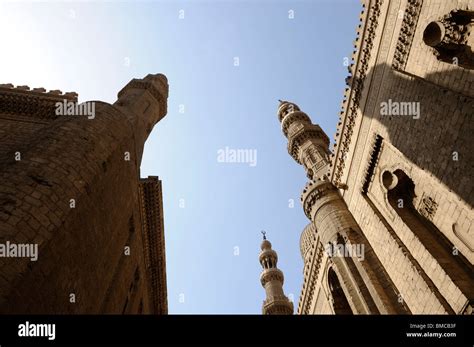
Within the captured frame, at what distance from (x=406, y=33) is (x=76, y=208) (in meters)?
10.8

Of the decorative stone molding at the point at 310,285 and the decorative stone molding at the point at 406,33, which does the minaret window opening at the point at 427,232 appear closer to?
the decorative stone molding at the point at 406,33

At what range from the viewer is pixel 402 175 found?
1181cm

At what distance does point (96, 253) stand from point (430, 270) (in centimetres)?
909

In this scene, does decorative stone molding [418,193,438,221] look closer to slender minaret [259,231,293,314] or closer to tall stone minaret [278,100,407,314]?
tall stone minaret [278,100,407,314]

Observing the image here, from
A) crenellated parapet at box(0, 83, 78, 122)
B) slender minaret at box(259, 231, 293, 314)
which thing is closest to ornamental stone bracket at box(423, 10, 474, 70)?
crenellated parapet at box(0, 83, 78, 122)

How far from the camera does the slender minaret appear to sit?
31062 millimetres

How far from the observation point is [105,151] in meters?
10.3

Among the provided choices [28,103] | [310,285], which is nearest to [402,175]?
[310,285]

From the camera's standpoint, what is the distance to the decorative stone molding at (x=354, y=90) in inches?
533

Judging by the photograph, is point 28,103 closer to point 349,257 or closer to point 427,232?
point 349,257

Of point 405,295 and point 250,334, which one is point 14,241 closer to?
point 250,334

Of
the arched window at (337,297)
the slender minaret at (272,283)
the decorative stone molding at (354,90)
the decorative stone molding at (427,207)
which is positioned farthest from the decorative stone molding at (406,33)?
the slender minaret at (272,283)

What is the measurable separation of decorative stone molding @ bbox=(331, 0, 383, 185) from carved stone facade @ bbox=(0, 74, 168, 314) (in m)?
8.15

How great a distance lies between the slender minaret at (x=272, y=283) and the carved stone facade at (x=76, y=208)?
53.4 feet
